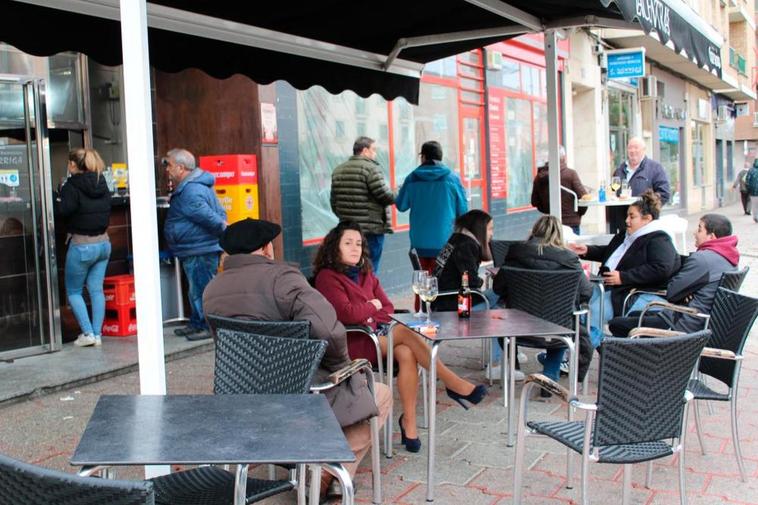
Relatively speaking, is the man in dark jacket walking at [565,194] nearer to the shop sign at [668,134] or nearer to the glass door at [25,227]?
the glass door at [25,227]

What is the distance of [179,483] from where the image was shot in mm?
3008

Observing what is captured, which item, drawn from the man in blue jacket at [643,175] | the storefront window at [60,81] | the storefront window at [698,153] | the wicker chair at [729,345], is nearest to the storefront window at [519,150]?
the man in blue jacket at [643,175]

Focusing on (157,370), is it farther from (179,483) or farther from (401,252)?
(401,252)

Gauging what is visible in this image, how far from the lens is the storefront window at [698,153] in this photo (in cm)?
2953

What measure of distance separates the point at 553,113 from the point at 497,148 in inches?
252

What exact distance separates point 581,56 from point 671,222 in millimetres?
10509

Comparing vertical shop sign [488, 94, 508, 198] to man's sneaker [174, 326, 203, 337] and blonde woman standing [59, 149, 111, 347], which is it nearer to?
man's sneaker [174, 326, 203, 337]

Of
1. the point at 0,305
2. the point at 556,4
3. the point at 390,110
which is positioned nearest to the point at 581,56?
the point at 390,110

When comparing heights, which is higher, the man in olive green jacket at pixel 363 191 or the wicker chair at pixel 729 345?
the man in olive green jacket at pixel 363 191

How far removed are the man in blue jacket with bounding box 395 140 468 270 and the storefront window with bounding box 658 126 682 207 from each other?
1743 centimetres

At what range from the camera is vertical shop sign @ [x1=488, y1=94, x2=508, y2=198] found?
44.1 feet

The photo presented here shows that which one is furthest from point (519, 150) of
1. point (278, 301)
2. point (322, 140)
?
point (278, 301)

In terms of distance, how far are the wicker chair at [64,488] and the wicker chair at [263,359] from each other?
1413 millimetres

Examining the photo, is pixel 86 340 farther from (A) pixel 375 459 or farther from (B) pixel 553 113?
(B) pixel 553 113
